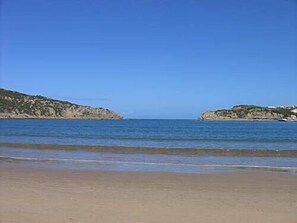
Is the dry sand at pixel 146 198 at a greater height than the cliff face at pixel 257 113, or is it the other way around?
the cliff face at pixel 257 113

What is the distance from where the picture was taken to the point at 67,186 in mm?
11102

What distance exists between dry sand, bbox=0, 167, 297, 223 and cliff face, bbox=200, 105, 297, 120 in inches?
6445

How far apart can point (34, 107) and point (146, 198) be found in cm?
16330

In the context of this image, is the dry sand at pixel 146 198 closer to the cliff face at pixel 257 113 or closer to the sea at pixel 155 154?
the sea at pixel 155 154

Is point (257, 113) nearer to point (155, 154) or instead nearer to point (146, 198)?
point (155, 154)

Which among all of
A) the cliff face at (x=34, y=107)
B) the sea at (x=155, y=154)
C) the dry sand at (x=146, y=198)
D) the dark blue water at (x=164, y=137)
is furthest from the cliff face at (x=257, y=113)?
the dry sand at (x=146, y=198)

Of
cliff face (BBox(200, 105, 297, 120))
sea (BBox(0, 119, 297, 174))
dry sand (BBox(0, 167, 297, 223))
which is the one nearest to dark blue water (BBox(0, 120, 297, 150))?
sea (BBox(0, 119, 297, 174))

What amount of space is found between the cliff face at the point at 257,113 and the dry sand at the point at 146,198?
164m

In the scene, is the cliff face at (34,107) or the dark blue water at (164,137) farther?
the cliff face at (34,107)

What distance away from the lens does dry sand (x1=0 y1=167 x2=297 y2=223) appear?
7.42 m

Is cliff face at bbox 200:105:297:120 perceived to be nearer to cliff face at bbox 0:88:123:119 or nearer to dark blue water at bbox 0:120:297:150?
cliff face at bbox 0:88:123:119

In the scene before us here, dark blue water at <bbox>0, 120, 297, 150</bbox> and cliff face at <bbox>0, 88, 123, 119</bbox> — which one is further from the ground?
cliff face at <bbox>0, 88, 123, 119</bbox>

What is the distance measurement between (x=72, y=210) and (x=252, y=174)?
8201 millimetres

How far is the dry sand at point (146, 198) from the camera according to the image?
7.42 metres
